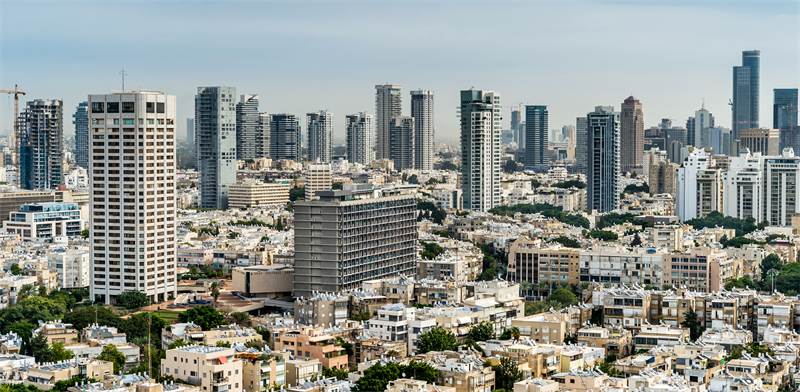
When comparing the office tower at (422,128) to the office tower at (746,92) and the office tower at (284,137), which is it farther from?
the office tower at (746,92)

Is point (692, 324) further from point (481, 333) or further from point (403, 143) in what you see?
point (403, 143)

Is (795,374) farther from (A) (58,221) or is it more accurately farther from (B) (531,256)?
(A) (58,221)

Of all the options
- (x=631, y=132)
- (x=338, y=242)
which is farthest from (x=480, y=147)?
(x=631, y=132)

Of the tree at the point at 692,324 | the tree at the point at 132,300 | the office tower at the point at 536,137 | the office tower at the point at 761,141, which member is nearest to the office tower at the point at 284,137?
the office tower at the point at 536,137

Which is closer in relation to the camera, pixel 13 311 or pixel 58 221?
pixel 13 311

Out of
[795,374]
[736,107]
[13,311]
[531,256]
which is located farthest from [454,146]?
[795,374]

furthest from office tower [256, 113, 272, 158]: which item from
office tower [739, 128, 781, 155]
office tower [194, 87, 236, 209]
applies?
office tower [739, 128, 781, 155]
